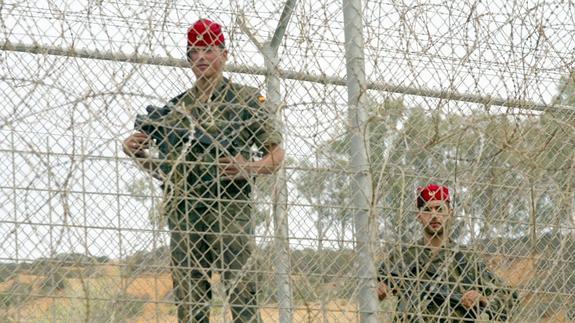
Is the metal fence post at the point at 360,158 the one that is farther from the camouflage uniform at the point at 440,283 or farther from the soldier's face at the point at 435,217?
the soldier's face at the point at 435,217

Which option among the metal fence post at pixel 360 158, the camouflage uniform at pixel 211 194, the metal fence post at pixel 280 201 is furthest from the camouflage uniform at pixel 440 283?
the camouflage uniform at pixel 211 194

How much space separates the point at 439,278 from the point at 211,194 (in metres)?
0.94

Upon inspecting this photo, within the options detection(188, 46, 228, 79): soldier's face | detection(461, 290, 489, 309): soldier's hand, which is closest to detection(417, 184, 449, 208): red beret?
detection(461, 290, 489, 309): soldier's hand

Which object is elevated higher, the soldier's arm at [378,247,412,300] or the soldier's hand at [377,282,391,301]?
the soldier's arm at [378,247,412,300]

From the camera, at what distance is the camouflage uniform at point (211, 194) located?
4758 millimetres

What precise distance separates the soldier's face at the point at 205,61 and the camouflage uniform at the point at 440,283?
3.26ft

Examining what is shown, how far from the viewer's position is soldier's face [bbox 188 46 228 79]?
4.87 m

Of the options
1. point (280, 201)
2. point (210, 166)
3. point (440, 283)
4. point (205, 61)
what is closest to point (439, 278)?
point (440, 283)

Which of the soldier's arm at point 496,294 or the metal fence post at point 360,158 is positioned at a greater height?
the metal fence post at point 360,158

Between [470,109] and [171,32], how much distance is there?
134cm

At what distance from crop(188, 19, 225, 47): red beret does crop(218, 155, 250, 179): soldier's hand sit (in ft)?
1.44

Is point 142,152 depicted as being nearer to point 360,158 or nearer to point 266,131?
point 266,131

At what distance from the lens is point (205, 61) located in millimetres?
4879

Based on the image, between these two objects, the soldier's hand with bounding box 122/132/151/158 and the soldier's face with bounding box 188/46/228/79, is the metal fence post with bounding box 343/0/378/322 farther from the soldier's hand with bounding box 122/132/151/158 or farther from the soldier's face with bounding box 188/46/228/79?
the soldier's hand with bounding box 122/132/151/158
